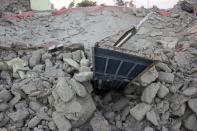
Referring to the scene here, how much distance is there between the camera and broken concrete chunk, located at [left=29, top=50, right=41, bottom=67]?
273 inches

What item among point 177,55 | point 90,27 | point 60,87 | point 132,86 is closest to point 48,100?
point 60,87

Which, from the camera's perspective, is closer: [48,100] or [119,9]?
[48,100]

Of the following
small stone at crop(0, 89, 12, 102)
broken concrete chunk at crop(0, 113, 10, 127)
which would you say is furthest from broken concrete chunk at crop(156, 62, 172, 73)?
broken concrete chunk at crop(0, 113, 10, 127)

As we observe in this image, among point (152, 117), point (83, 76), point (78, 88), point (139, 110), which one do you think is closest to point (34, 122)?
point (78, 88)

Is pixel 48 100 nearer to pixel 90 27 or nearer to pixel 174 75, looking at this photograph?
pixel 174 75

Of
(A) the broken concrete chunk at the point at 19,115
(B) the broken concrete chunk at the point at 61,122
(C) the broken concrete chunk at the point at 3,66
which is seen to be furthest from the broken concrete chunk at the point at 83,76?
(C) the broken concrete chunk at the point at 3,66

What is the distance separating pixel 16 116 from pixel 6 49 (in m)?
1.86

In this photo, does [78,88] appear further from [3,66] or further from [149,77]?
[3,66]

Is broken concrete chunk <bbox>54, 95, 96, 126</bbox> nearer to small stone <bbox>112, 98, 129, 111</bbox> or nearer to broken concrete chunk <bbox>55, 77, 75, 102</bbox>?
broken concrete chunk <bbox>55, 77, 75, 102</bbox>

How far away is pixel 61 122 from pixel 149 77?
1854 mm

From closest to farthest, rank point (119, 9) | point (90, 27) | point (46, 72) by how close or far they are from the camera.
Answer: point (46, 72) < point (90, 27) < point (119, 9)

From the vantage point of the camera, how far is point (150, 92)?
21.3 ft

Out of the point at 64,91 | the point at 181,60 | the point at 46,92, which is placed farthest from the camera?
the point at 181,60

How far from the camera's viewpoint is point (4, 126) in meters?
6.04
